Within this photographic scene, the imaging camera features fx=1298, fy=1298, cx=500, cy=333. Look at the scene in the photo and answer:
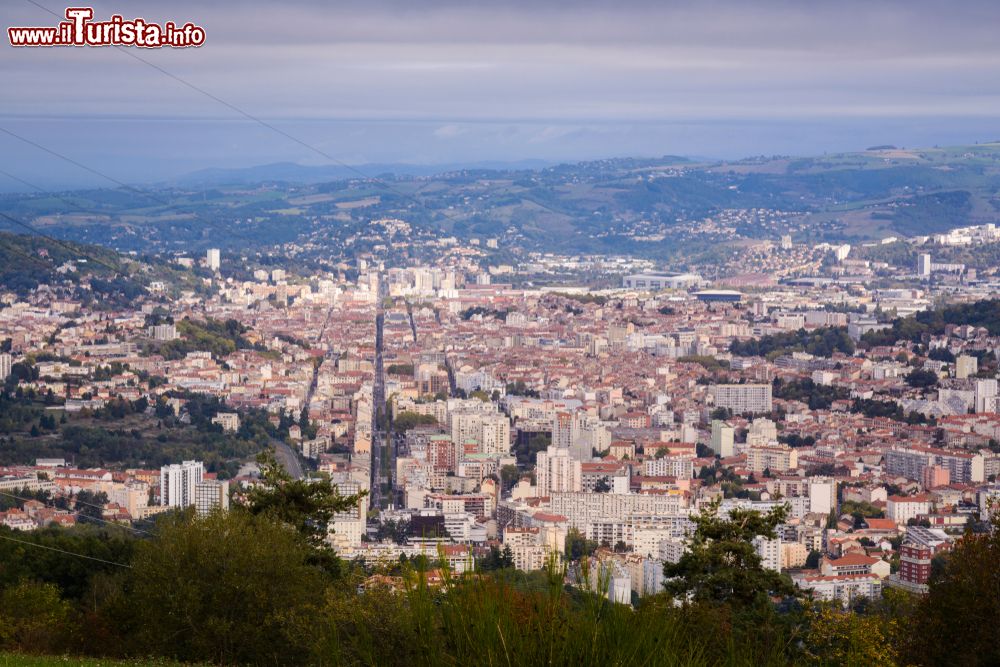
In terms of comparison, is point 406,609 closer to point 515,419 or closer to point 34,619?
point 34,619

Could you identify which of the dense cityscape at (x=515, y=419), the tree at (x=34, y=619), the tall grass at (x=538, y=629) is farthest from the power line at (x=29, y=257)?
the tall grass at (x=538, y=629)

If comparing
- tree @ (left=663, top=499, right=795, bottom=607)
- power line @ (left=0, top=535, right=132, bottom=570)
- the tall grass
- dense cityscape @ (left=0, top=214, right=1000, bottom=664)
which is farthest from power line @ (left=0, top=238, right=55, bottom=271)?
the tall grass

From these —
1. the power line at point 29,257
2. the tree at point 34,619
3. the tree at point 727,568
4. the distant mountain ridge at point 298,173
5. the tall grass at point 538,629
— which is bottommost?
the tree at point 34,619

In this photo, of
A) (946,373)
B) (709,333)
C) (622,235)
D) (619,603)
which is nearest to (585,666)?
(619,603)

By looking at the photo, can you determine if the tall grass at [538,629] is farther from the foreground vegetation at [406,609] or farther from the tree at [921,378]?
the tree at [921,378]

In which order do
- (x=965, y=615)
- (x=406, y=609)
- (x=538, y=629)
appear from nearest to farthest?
(x=538, y=629) → (x=406, y=609) → (x=965, y=615)

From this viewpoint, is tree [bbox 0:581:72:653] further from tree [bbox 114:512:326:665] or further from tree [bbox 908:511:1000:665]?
tree [bbox 908:511:1000:665]

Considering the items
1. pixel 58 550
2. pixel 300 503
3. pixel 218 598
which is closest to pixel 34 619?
pixel 218 598

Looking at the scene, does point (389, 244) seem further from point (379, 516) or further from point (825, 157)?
point (825, 157)
